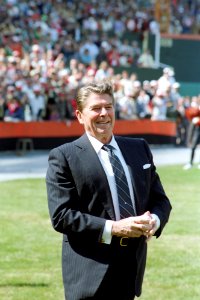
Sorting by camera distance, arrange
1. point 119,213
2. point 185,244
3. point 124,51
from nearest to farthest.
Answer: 1. point 119,213
2. point 185,244
3. point 124,51

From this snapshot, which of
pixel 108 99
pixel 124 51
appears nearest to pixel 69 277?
pixel 108 99

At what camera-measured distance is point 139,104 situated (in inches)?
1128

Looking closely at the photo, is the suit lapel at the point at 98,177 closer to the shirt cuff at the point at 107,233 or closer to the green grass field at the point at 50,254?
the shirt cuff at the point at 107,233

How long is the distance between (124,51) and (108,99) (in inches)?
1155

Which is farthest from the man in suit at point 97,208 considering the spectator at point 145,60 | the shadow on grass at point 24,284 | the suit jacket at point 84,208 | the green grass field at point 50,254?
the spectator at point 145,60

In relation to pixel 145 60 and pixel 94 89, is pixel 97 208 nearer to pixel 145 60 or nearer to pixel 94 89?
pixel 94 89

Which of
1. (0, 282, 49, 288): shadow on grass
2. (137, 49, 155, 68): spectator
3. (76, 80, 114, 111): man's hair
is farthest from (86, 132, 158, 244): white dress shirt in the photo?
(137, 49, 155, 68): spectator

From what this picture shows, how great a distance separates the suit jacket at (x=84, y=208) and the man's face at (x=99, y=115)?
11 cm

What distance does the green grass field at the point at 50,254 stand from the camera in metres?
8.75

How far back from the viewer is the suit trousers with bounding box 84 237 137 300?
5.02m

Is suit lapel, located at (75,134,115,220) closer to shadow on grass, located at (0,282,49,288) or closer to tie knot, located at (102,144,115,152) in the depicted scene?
tie knot, located at (102,144,115,152)

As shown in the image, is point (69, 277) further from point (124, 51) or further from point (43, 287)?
point (124, 51)

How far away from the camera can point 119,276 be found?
16.5 ft

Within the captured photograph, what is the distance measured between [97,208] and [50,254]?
218 inches
